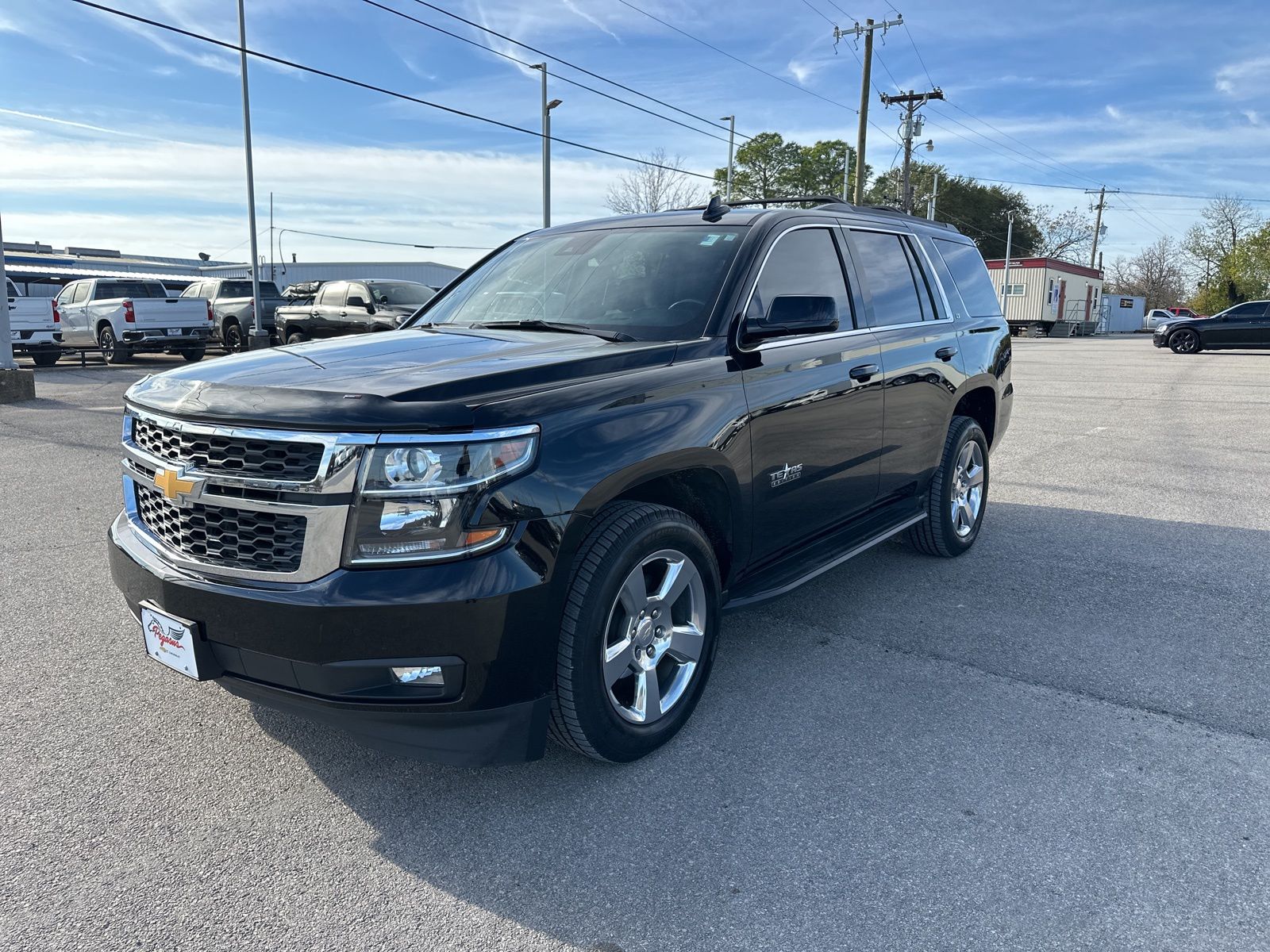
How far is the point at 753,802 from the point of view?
9.61 ft

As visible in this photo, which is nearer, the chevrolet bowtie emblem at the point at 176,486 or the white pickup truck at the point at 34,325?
the chevrolet bowtie emblem at the point at 176,486

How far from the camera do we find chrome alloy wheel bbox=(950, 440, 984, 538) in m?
5.57

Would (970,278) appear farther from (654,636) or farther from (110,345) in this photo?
(110,345)

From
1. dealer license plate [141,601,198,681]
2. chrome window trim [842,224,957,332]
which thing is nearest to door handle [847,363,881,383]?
chrome window trim [842,224,957,332]

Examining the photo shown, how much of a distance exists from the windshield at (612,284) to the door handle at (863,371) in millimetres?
851

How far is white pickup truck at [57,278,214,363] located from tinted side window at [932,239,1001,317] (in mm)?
18853

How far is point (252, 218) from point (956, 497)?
26895 millimetres

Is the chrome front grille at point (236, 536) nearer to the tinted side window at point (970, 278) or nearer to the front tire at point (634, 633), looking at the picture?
the front tire at point (634, 633)

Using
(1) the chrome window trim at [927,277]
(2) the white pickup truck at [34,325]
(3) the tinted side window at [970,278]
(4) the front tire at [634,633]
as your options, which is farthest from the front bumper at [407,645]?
(2) the white pickup truck at [34,325]

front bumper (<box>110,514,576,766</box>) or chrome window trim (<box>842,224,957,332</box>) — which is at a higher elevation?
chrome window trim (<box>842,224,957,332</box>)

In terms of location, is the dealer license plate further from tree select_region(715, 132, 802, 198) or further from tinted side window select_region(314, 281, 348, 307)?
tree select_region(715, 132, 802, 198)

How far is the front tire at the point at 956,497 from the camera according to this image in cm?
540

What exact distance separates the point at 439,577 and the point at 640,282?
188 cm

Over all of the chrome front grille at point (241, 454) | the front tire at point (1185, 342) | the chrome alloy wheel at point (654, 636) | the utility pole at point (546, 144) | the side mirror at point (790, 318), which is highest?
the utility pole at point (546, 144)
